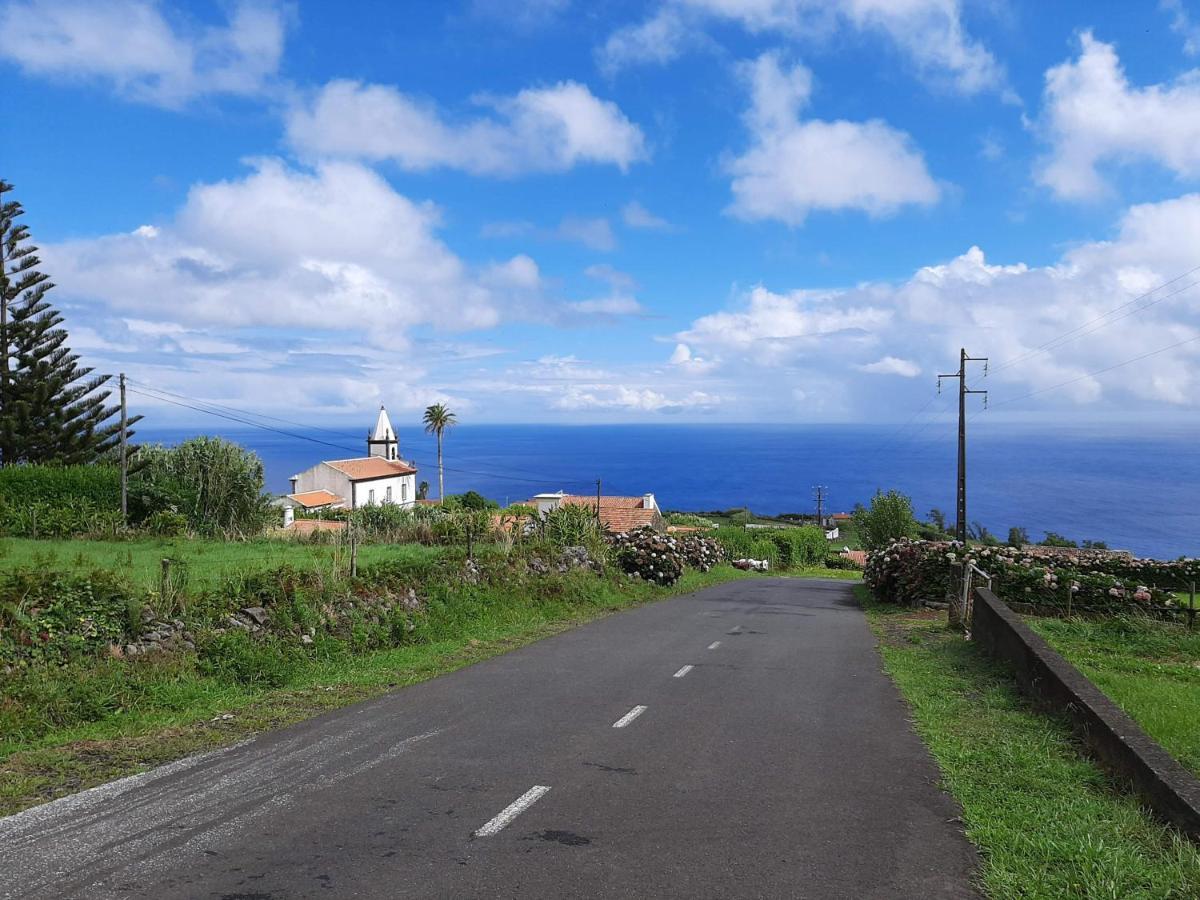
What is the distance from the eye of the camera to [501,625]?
659 inches

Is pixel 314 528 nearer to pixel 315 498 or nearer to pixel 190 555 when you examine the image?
pixel 190 555

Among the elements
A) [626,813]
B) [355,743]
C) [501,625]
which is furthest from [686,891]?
[501,625]

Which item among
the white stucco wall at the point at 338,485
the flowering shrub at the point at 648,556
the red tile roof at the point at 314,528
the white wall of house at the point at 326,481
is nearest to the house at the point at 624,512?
the red tile roof at the point at 314,528

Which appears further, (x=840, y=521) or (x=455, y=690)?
(x=840, y=521)

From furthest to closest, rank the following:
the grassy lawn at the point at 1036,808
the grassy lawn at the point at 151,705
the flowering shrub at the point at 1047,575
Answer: the flowering shrub at the point at 1047,575
the grassy lawn at the point at 151,705
the grassy lawn at the point at 1036,808

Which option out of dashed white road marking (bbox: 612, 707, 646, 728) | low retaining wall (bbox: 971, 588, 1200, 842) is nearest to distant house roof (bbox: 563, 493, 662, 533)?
low retaining wall (bbox: 971, 588, 1200, 842)

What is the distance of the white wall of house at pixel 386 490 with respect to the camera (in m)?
87.8

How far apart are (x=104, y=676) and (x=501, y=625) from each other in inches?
319

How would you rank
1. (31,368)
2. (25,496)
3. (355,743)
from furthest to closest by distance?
(31,368) < (25,496) < (355,743)

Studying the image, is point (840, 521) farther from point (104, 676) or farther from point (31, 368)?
point (104, 676)

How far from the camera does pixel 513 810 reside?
6309 mm

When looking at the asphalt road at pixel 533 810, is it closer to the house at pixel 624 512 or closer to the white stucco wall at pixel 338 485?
the house at pixel 624 512

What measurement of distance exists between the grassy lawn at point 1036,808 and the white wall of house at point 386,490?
3040 inches

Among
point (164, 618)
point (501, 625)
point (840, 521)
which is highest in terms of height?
point (164, 618)
